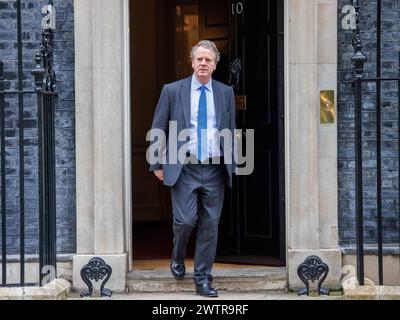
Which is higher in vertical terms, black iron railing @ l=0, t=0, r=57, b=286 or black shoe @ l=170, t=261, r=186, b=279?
black iron railing @ l=0, t=0, r=57, b=286

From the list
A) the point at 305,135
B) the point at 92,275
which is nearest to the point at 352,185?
the point at 305,135

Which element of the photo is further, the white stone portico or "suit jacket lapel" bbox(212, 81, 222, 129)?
the white stone portico

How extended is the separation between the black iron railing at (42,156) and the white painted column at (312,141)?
192cm

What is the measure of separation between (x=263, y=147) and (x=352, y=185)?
945 mm

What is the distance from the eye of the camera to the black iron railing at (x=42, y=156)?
641 centimetres

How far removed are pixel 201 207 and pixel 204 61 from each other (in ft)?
3.71

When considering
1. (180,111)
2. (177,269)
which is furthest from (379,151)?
(177,269)

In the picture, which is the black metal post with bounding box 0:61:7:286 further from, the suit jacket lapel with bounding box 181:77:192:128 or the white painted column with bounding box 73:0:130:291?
the suit jacket lapel with bounding box 181:77:192:128

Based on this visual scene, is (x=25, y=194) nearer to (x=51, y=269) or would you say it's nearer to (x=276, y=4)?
(x=51, y=269)

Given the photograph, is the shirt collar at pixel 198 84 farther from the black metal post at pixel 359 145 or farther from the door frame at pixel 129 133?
the black metal post at pixel 359 145

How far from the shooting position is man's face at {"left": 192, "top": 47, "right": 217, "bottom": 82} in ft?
21.3

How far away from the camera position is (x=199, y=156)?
259 inches

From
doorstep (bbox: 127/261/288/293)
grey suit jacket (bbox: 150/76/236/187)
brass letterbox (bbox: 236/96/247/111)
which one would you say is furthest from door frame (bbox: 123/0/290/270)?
grey suit jacket (bbox: 150/76/236/187)

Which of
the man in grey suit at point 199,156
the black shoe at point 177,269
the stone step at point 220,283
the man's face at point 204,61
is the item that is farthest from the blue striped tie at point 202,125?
the stone step at point 220,283
